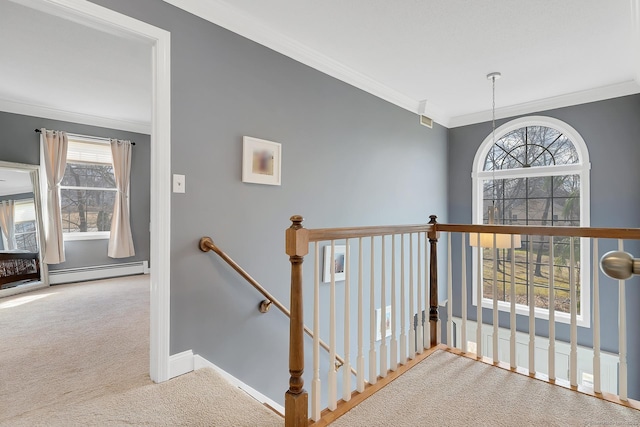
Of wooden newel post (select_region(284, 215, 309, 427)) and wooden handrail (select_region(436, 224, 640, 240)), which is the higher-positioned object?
wooden handrail (select_region(436, 224, 640, 240))

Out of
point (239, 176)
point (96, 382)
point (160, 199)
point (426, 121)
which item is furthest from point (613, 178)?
point (96, 382)

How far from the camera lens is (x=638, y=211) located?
3357 millimetres

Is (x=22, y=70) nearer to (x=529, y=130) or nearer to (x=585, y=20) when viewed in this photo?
(x=585, y=20)

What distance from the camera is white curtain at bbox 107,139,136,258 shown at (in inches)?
186

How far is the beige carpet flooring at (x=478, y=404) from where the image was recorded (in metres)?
1.49

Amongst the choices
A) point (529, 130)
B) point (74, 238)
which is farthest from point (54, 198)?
point (529, 130)

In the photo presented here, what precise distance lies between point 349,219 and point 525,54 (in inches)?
87.0

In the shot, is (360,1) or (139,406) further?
(360,1)

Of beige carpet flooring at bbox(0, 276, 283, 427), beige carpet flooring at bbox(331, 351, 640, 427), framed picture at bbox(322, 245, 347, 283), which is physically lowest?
beige carpet flooring at bbox(0, 276, 283, 427)

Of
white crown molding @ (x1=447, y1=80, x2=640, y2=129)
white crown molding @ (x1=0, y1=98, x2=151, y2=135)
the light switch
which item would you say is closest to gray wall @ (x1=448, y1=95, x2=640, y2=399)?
white crown molding @ (x1=447, y1=80, x2=640, y2=129)

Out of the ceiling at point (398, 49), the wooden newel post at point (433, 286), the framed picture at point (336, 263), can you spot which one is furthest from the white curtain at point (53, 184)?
the wooden newel post at point (433, 286)

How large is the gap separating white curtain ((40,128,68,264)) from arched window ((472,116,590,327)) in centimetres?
569

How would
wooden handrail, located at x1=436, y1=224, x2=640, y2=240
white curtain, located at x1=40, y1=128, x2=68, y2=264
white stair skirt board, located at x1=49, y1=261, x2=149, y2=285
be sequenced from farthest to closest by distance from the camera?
white stair skirt board, located at x1=49, y1=261, x2=149, y2=285, white curtain, located at x1=40, y1=128, x2=68, y2=264, wooden handrail, located at x1=436, y1=224, x2=640, y2=240

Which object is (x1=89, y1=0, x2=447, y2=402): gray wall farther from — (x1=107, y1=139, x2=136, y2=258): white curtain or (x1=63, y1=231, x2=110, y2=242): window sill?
(x1=63, y1=231, x2=110, y2=242): window sill
